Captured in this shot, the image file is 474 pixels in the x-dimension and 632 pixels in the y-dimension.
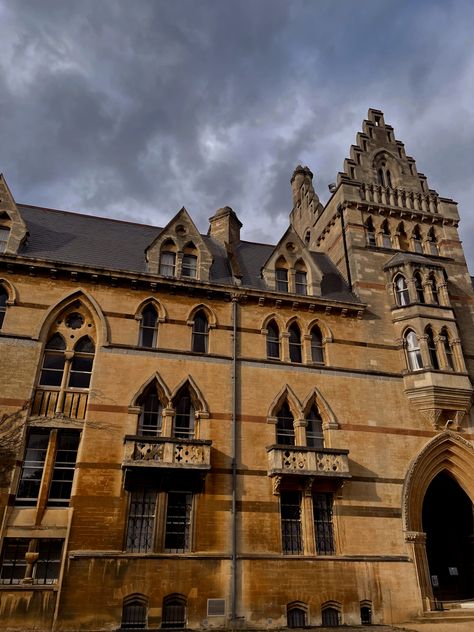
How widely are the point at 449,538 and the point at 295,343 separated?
12085 mm

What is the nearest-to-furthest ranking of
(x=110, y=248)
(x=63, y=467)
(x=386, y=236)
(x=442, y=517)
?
(x=63, y=467)
(x=110, y=248)
(x=442, y=517)
(x=386, y=236)

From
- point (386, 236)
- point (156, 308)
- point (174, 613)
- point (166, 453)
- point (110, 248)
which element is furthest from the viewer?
point (386, 236)

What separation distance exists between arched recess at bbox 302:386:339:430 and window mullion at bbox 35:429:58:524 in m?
9.57

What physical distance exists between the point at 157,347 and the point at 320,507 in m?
8.83

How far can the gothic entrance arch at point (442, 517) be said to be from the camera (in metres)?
18.7

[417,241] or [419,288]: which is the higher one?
[417,241]

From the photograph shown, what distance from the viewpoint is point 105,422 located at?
17375 millimetres

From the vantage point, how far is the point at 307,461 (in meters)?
18.0

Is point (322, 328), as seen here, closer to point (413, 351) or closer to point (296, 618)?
point (413, 351)

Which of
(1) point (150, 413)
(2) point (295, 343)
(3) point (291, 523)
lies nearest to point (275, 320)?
(2) point (295, 343)

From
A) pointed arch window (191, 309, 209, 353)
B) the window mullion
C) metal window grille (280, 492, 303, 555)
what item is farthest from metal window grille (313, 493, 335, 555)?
the window mullion

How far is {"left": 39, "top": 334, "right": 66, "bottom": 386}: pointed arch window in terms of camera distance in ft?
59.2

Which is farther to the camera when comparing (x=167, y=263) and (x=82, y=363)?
(x=167, y=263)

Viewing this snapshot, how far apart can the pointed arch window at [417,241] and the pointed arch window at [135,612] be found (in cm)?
2077
